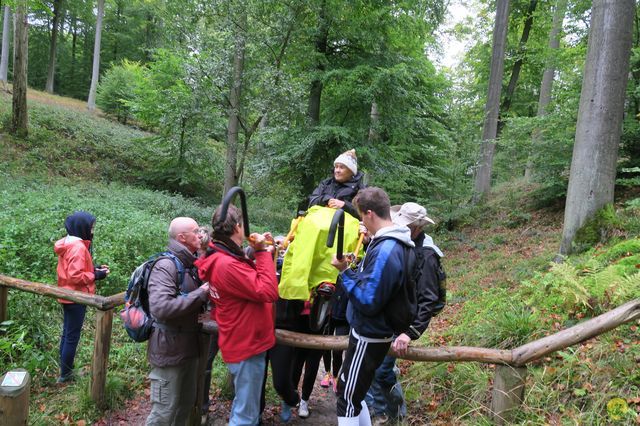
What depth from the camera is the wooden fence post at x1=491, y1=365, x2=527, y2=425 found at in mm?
3287

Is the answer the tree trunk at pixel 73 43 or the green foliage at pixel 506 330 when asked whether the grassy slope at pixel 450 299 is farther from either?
the tree trunk at pixel 73 43

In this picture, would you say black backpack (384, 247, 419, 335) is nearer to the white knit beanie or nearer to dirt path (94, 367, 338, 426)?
the white knit beanie

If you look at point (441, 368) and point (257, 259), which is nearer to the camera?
point (257, 259)

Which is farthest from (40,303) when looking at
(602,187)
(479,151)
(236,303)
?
(479,151)

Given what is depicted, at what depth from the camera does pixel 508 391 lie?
331cm

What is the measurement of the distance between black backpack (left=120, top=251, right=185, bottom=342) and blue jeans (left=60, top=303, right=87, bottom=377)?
2.01 m

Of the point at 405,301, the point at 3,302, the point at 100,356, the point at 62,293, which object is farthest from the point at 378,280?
the point at 3,302

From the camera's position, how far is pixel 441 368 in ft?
14.7

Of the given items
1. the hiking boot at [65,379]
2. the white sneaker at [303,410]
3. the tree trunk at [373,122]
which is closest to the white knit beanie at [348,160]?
the white sneaker at [303,410]

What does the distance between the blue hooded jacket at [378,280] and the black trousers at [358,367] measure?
8 cm

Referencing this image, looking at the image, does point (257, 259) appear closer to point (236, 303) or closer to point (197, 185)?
A: point (236, 303)

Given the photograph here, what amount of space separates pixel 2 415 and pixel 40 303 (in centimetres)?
421

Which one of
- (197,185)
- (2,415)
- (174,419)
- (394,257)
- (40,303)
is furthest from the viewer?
(197,185)

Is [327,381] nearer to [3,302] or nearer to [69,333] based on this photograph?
[69,333]
